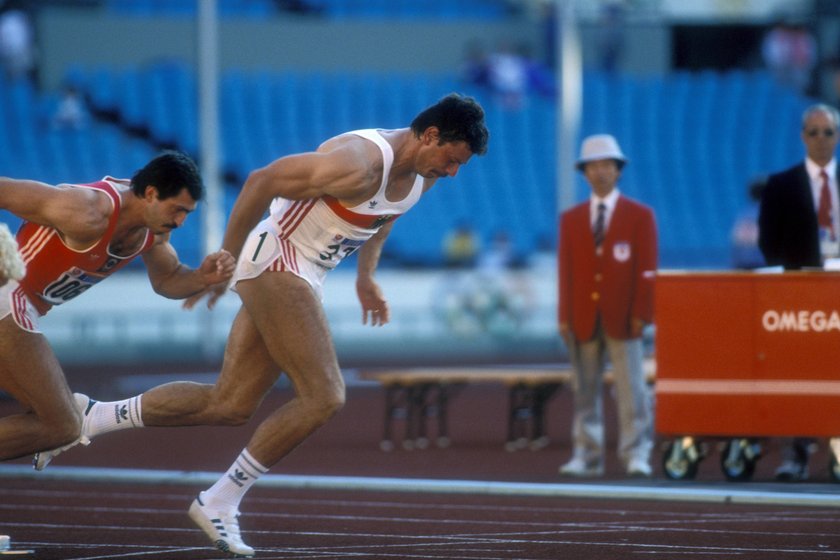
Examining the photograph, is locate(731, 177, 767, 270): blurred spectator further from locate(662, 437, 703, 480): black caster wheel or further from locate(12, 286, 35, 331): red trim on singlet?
locate(12, 286, 35, 331): red trim on singlet

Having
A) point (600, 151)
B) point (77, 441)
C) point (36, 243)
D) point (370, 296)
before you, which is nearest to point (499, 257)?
point (600, 151)

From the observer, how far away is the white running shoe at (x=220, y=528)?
829 centimetres

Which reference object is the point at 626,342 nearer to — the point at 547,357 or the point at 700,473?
the point at 700,473

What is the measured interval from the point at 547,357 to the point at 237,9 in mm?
10241

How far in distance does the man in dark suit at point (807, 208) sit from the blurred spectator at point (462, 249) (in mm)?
18556

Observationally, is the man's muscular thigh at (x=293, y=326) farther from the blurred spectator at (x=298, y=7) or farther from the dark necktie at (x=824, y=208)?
the blurred spectator at (x=298, y=7)

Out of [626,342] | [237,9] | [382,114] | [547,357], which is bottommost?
[547,357]

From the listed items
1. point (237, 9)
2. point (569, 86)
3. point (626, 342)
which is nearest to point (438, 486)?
point (626, 342)

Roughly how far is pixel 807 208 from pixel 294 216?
15.1ft

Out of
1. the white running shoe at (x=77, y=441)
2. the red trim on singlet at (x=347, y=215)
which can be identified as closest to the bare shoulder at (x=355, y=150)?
the red trim on singlet at (x=347, y=215)

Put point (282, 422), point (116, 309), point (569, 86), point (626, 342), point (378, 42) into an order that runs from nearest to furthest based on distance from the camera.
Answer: point (282, 422) → point (626, 342) → point (569, 86) → point (116, 309) → point (378, 42)

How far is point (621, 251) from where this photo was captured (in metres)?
13.0

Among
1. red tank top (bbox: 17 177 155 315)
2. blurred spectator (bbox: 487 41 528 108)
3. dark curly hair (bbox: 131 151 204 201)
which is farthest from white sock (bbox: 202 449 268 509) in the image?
blurred spectator (bbox: 487 41 528 108)

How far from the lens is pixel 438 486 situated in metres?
11.9
